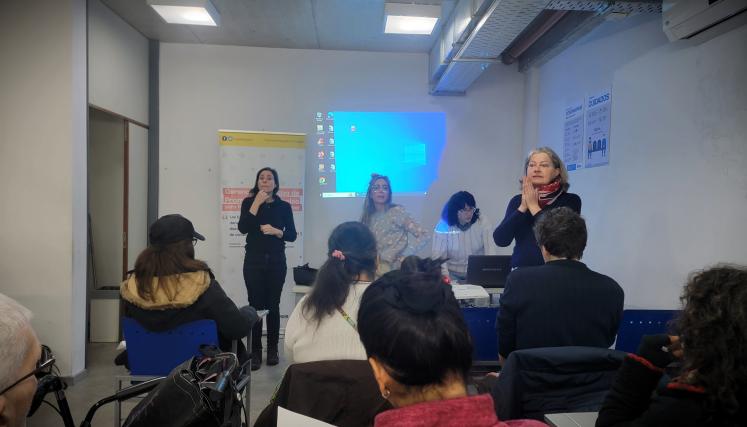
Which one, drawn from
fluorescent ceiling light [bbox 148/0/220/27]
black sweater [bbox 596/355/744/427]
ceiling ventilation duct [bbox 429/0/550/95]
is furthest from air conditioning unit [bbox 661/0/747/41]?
fluorescent ceiling light [bbox 148/0/220/27]

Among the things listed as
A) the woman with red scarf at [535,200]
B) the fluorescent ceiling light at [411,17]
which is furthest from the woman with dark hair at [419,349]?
the fluorescent ceiling light at [411,17]

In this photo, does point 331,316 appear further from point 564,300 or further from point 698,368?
point 698,368

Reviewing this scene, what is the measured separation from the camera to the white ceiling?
3795 millimetres

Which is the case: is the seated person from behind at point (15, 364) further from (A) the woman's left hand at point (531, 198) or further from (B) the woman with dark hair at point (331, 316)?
(A) the woman's left hand at point (531, 198)

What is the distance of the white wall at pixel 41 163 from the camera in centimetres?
319

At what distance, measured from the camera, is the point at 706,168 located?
7.95ft

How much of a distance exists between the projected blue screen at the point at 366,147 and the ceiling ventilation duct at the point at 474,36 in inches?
21.2

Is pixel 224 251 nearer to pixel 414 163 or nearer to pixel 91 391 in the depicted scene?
pixel 91 391

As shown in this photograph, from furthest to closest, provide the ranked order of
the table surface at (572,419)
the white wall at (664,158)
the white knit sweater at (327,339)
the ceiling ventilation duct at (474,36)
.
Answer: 1. the ceiling ventilation duct at (474,36)
2. the white wall at (664,158)
3. the white knit sweater at (327,339)
4. the table surface at (572,419)

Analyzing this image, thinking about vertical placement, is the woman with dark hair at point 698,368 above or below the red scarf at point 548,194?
below

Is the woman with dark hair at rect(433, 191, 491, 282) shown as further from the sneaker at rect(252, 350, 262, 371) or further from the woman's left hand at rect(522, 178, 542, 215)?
the sneaker at rect(252, 350, 262, 371)

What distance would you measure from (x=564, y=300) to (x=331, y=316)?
0.86 meters

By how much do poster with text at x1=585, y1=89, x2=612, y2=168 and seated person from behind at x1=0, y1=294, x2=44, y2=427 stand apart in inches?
140

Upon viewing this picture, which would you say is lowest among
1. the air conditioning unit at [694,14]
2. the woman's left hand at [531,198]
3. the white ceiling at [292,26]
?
the woman's left hand at [531,198]
